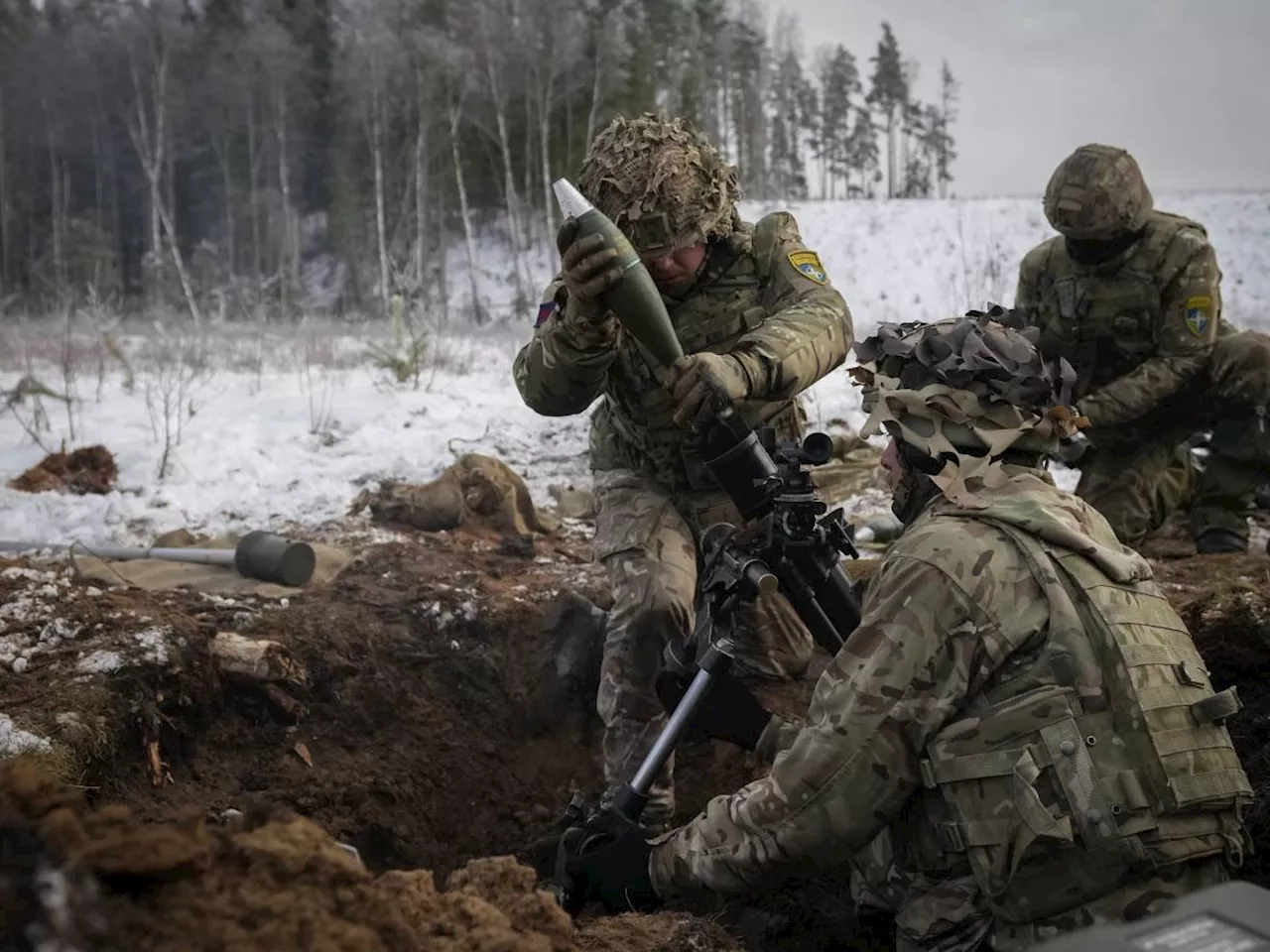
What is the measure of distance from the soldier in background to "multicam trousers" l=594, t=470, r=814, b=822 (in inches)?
44.9

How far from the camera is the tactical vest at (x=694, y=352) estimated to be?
365 cm

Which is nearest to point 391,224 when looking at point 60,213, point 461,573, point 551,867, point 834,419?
point 60,213

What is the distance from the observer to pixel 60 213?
78.9 ft

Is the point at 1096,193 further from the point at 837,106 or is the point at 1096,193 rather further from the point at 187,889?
the point at 837,106

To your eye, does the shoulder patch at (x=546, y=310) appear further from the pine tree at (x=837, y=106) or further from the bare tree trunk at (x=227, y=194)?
the pine tree at (x=837, y=106)

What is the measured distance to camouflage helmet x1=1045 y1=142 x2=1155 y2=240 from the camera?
511cm

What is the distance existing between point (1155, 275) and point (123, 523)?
6001 mm

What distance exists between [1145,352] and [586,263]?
13.1 feet

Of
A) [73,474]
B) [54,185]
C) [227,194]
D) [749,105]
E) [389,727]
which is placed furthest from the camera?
[749,105]

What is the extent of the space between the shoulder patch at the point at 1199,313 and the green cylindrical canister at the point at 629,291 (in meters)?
3.60

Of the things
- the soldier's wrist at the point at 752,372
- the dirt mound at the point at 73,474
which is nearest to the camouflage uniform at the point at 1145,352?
the soldier's wrist at the point at 752,372

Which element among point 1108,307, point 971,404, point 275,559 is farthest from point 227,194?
point 971,404

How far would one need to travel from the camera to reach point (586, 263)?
2.78 meters

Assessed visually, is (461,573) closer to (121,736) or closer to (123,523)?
(121,736)
